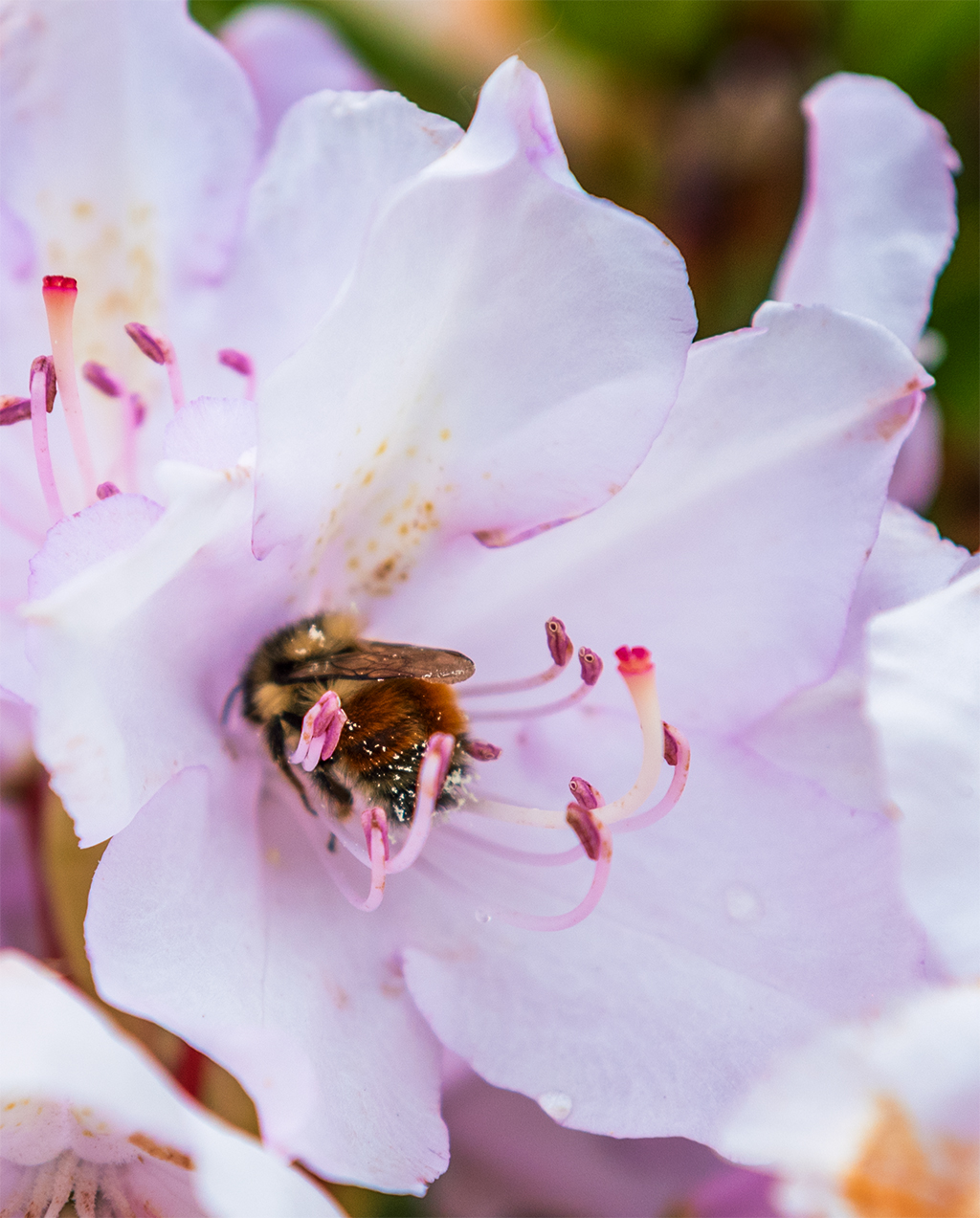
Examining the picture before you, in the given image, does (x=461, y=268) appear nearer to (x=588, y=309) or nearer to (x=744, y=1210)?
(x=588, y=309)

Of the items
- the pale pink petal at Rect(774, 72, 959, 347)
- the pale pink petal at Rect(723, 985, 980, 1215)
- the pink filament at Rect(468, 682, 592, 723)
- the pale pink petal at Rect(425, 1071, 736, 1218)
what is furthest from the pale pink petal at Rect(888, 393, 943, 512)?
the pale pink petal at Rect(723, 985, 980, 1215)

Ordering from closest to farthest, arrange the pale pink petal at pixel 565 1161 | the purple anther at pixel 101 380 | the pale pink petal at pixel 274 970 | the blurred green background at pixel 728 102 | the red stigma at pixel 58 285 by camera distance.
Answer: the pale pink petal at pixel 274 970, the red stigma at pixel 58 285, the purple anther at pixel 101 380, the pale pink petal at pixel 565 1161, the blurred green background at pixel 728 102

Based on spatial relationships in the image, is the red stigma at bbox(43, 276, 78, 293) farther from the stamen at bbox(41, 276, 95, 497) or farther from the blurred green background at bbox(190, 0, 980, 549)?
the blurred green background at bbox(190, 0, 980, 549)

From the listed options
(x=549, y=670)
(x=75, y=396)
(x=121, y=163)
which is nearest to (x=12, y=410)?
(x=75, y=396)

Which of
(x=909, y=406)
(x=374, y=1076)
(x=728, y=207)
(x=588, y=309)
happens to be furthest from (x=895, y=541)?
(x=728, y=207)

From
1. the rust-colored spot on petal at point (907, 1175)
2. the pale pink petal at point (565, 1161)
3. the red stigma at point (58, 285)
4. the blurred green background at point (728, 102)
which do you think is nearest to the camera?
the rust-colored spot on petal at point (907, 1175)

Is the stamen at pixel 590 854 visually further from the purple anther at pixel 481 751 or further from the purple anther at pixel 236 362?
the purple anther at pixel 236 362

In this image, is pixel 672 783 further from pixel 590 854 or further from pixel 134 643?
pixel 134 643

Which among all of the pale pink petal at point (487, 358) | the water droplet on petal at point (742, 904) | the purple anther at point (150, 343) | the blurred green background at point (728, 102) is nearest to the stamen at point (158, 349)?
the purple anther at point (150, 343)
